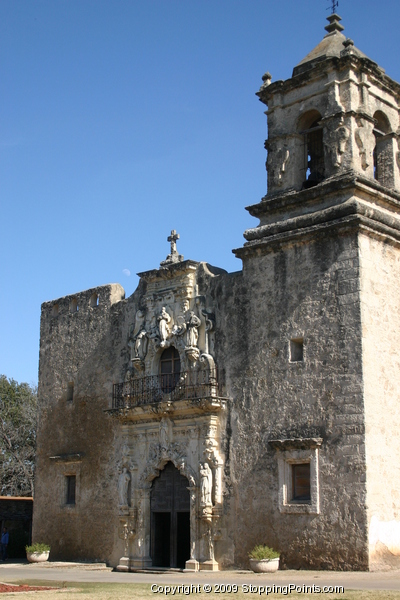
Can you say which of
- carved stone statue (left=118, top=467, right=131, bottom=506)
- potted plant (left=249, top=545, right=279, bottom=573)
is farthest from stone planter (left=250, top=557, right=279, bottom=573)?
carved stone statue (left=118, top=467, right=131, bottom=506)

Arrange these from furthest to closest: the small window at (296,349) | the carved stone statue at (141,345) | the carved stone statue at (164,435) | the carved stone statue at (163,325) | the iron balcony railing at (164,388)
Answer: the carved stone statue at (141,345) < the carved stone statue at (163,325) < the carved stone statue at (164,435) < the iron balcony railing at (164,388) < the small window at (296,349)

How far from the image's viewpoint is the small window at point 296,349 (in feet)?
60.1

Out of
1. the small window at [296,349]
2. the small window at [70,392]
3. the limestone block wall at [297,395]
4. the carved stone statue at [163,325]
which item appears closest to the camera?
the limestone block wall at [297,395]

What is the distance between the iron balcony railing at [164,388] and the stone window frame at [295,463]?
7.71 feet

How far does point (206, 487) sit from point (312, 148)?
8.71m

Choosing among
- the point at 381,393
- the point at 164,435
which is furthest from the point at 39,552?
the point at 381,393

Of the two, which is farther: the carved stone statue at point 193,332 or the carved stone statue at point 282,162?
the carved stone statue at point 193,332

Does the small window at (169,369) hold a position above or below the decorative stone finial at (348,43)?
below

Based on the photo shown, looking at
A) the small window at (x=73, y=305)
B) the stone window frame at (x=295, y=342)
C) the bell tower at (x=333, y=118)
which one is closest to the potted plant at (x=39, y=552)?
the small window at (x=73, y=305)

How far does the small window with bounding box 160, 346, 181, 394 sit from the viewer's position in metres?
20.8

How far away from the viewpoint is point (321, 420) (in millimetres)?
17469

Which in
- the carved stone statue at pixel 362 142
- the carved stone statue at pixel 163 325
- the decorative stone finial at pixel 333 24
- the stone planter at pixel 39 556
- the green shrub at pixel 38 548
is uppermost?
the decorative stone finial at pixel 333 24

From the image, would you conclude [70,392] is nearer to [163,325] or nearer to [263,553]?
[163,325]

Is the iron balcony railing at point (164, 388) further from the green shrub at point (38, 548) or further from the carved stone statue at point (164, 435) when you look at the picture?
the green shrub at point (38, 548)
